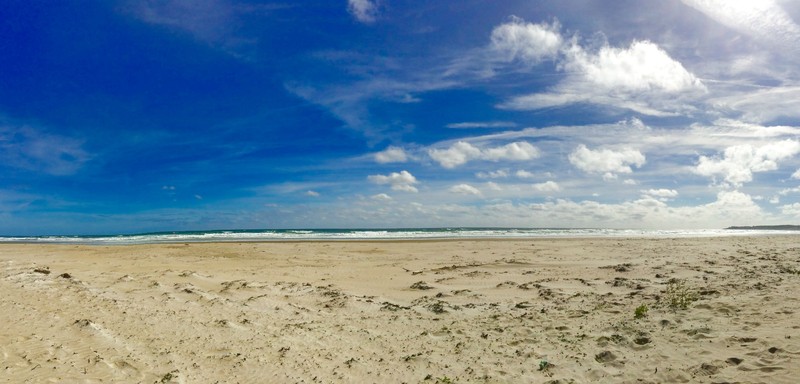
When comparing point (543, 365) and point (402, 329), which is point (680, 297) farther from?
point (402, 329)

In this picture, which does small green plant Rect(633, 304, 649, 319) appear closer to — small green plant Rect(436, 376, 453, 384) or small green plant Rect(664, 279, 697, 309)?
small green plant Rect(664, 279, 697, 309)

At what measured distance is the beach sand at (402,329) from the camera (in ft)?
18.5

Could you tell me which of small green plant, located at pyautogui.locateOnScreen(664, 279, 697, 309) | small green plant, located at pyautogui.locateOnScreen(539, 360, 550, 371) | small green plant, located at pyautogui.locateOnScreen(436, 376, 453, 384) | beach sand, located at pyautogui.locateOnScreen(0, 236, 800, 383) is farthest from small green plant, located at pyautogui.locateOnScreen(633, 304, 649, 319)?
small green plant, located at pyautogui.locateOnScreen(436, 376, 453, 384)

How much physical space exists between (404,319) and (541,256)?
40.0 feet

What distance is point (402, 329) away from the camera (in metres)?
7.79

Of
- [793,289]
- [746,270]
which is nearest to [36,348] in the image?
[793,289]

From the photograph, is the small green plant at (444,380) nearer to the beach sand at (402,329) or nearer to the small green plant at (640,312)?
the beach sand at (402,329)

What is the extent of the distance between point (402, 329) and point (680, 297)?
5.83 m

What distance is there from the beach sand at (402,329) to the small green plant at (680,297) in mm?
55

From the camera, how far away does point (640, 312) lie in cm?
775

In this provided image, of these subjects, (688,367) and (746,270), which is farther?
(746,270)

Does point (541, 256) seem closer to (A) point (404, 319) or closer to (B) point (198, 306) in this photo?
(A) point (404, 319)

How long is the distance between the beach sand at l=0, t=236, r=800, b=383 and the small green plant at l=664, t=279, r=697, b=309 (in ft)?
0.18

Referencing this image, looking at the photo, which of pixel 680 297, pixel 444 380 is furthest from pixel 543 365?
pixel 680 297
